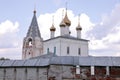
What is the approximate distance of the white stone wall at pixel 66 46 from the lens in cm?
4247

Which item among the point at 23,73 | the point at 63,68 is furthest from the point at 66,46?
the point at 63,68

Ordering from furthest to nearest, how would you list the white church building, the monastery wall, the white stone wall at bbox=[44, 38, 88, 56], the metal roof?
the white church building, the white stone wall at bbox=[44, 38, 88, 56], the metal roof, the monastery wall

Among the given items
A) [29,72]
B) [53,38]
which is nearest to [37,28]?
[53,38]

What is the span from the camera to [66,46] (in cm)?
4303

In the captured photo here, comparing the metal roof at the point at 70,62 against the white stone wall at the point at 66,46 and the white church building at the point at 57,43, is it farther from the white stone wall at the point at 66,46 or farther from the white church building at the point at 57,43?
the white stone wall at the point at 66,46

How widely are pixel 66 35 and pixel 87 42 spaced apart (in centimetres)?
386

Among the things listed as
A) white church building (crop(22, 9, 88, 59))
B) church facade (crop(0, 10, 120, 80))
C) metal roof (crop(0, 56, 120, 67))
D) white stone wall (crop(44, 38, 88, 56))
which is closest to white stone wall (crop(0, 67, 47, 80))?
church facade (crop(0, 10, 120, 80))

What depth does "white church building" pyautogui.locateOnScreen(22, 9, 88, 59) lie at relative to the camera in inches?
1688

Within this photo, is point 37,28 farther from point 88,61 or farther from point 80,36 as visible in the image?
point 88,61

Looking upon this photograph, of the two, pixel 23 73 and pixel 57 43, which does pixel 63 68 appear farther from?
pixel 57 43

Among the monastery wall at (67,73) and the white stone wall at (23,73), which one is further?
the white stone wall at (23,73)

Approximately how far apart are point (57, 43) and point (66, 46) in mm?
1550

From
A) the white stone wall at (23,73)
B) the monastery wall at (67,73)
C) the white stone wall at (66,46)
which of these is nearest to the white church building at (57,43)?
the white stone wall at (66,46)

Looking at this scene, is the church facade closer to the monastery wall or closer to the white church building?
the monastery wall
